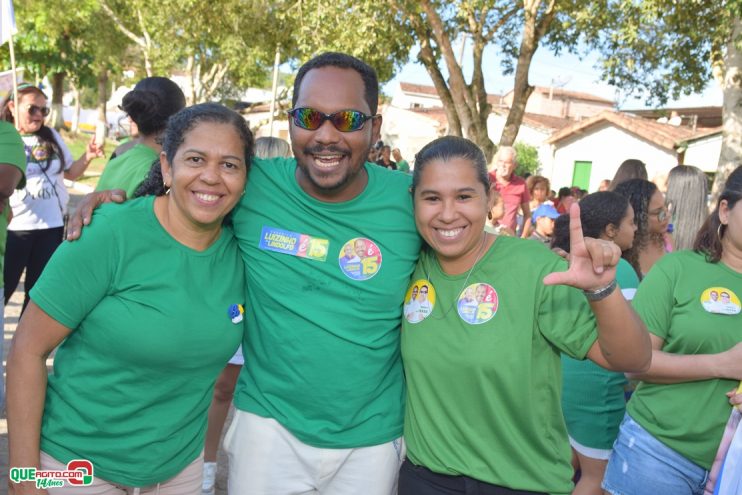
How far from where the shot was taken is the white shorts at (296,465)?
257cm

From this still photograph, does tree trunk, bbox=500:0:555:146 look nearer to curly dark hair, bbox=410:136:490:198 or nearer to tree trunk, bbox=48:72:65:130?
curly dark hair, bbox=410:136:490:198

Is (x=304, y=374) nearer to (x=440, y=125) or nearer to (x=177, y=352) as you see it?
(x=177, y=352)

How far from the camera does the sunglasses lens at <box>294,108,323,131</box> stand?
8.66ft

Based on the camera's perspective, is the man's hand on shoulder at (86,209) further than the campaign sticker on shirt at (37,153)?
No

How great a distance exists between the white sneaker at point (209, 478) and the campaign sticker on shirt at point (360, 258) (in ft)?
7.54

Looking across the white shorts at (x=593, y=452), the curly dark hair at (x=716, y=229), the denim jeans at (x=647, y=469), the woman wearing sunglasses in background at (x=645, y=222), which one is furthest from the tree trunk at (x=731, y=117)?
the denim jeans at (x=647, y=469)

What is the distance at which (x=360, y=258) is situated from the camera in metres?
2.57

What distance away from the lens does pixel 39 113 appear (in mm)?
5777

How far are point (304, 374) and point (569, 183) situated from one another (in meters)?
30.6

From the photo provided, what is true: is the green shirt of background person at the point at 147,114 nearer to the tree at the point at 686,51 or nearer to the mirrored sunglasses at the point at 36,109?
the mirrored sunglasses at the point at 36,109

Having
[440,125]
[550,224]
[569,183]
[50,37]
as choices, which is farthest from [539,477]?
[440,125]

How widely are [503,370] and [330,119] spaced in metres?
1.15

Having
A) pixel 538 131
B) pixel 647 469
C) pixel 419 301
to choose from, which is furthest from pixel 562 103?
pixel 419 301

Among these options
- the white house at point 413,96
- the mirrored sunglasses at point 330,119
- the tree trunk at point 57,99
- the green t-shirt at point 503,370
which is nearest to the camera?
the green t-shirt at point 503,370
